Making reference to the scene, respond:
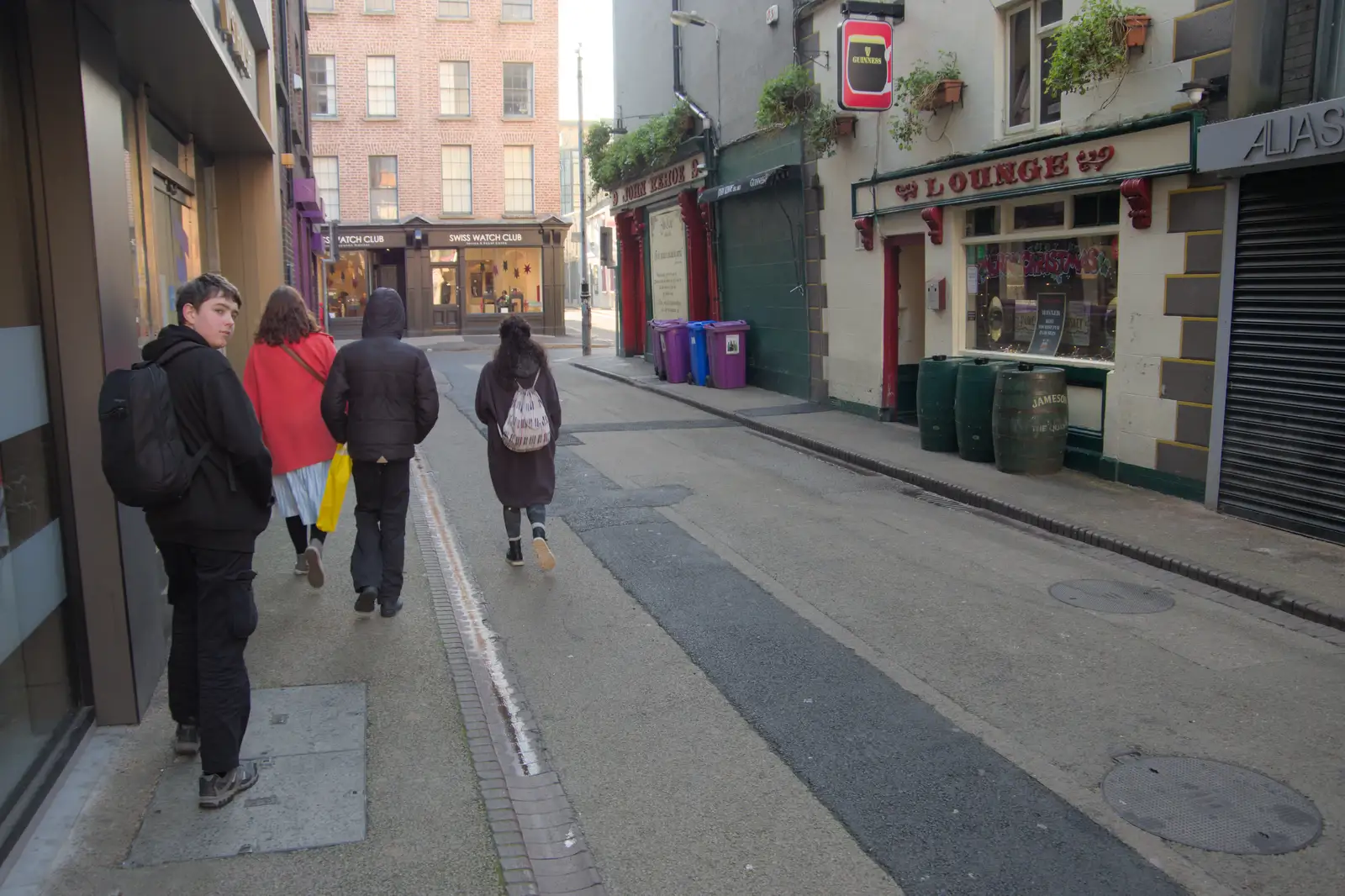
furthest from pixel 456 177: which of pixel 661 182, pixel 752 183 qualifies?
pixel 752 183

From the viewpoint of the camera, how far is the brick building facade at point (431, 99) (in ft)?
128

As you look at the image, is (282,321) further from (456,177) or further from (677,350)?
(456,177)

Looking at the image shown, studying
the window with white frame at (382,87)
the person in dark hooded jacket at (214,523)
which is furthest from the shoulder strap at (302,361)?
the window with white frame at (382,87)

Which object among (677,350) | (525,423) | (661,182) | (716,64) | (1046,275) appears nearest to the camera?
(525,423)

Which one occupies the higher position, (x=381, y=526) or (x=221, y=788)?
(x=381, y=526)

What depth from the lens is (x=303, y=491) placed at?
6895mm

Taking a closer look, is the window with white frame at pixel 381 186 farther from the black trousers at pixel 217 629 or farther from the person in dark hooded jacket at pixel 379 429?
the black trousers at pixel 217 629

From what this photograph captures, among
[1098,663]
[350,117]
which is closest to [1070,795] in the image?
[1098,663]

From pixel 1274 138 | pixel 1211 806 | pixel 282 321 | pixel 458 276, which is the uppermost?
pixel 1274 138

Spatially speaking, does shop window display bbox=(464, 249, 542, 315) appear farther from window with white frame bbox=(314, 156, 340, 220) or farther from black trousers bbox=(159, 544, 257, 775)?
black trousers bbox=(159, 544, 257, 775)

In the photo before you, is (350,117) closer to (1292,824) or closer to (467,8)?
(467,8)

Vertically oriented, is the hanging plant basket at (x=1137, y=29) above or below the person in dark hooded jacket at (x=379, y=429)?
above

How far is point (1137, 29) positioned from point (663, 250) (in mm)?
15319

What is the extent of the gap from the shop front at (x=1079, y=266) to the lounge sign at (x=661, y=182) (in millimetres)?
7878
